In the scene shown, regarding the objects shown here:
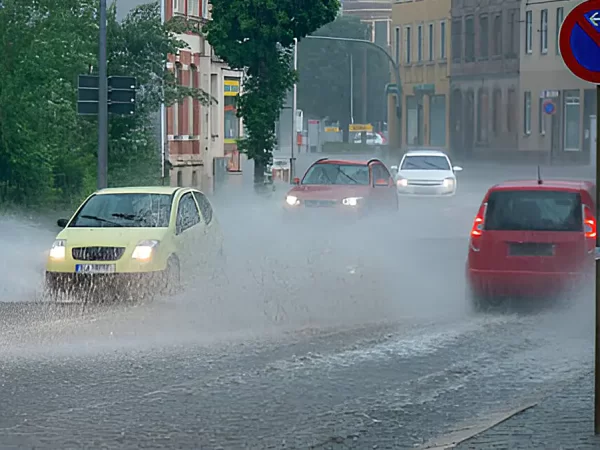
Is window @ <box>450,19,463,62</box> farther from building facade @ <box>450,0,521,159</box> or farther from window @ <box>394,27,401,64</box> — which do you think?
window @ <box>394,27,401,64</box>

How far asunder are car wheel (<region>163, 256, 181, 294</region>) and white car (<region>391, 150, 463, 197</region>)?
85.3ft

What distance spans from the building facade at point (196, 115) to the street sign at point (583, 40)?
36.6m

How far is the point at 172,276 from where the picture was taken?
1789 cm

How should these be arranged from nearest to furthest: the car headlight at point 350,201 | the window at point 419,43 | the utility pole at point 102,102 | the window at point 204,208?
the window at point 204,208, the utility pole at point 102,102, the car headlight at point 350,201, the window at point 419,43

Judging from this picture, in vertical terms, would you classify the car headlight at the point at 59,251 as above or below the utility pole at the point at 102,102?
below

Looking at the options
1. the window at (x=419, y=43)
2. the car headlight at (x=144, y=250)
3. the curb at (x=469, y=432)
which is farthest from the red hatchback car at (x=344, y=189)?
the window at (x=419, y=43)

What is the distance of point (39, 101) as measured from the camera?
97.0 feet

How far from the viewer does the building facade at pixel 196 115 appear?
154 ft

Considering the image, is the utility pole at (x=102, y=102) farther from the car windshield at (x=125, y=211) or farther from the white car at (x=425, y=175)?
the white car at (x=425, y=175)

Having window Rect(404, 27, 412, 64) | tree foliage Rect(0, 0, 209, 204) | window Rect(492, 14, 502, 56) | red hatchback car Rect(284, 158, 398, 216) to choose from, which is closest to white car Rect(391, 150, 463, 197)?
tree foliage Rect(0, 0, 209, 204)

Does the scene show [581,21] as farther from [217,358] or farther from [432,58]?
[432,58]

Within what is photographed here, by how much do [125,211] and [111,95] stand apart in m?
8.98

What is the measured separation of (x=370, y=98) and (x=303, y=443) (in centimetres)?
11910

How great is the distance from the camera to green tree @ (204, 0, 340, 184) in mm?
39969
